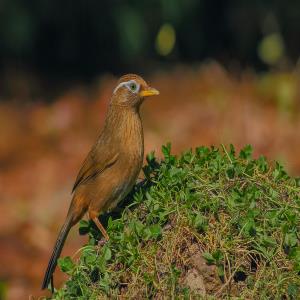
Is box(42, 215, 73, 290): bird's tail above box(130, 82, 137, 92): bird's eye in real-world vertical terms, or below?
below

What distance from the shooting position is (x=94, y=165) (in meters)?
6.85

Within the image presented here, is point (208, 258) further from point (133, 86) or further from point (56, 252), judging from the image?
point (133, 86)

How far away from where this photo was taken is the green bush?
16.0 feet

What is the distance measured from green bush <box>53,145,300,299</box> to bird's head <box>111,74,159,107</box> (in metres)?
1.48

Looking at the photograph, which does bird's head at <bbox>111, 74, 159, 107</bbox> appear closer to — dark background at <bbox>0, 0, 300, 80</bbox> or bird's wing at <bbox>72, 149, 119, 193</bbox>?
bird's wing at <bbox>72, 149, 119, 193</bbox>

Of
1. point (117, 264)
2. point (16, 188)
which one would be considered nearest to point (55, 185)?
point (16, 188)

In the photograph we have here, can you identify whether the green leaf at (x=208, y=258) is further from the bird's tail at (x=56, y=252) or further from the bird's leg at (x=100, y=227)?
the bird's tail at (x=56, y=252)

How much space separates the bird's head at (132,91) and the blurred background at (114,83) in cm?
352

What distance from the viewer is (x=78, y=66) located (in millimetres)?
16859

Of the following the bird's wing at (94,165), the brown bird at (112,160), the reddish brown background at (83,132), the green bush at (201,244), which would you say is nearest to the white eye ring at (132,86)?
the brown bird at (112,160)

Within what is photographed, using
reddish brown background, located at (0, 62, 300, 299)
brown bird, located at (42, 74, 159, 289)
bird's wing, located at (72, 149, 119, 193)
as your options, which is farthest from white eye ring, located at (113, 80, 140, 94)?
reddish brown background, located at (0, 62, 300, 299)

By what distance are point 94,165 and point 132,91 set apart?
1.89 ft

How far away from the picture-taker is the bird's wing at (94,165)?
672 cm

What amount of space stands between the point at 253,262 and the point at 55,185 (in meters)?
7.50
